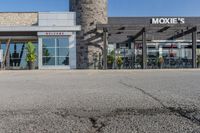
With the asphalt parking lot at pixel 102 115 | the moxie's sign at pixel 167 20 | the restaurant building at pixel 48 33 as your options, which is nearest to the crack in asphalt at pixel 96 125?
the asphalt parking lot at pixel 102 115

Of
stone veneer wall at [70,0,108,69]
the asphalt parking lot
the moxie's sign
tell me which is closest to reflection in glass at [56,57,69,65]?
stone veneer wall at [70,0,108,69]

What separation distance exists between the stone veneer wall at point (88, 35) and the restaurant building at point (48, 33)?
0.53 meters

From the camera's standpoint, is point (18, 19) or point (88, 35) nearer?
point (88, 35)

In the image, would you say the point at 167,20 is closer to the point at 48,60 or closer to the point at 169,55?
the point at 169,55

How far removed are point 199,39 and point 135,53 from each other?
1019 cm

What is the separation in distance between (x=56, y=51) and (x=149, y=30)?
859 centimetres

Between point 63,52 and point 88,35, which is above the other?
point 88,35

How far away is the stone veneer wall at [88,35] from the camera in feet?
107

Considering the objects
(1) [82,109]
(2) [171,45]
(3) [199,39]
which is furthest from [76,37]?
(1) [82,109]

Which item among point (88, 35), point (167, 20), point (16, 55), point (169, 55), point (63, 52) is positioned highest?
point (167, 20)

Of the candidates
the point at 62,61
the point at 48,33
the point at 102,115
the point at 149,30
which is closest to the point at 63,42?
the point at 48,33

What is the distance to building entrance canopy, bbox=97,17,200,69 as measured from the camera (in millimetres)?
30578

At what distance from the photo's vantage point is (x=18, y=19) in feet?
111

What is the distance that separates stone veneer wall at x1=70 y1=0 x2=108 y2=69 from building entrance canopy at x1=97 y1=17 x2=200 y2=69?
4.90 feet
